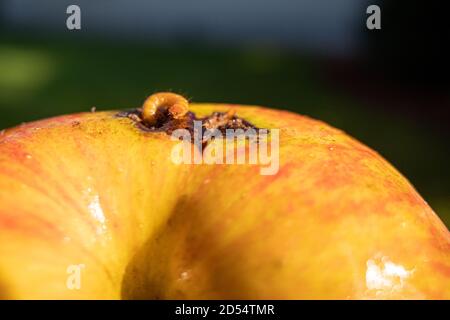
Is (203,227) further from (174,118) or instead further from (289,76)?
(289,76)

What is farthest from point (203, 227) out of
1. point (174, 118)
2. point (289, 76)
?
point (289, 76)

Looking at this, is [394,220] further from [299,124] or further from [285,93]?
[285,93]

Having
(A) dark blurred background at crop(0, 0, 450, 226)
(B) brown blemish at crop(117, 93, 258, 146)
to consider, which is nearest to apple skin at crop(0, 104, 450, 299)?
(B) brown blemish at crop(117, 93, 258, 146)

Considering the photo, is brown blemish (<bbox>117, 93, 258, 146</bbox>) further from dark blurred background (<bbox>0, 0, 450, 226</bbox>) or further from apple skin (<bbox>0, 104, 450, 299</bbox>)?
dark blurred background (<bbox>0, 0, 450, 226</bbox>)

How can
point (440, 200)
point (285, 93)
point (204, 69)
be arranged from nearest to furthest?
point (440, 200) → point (285, 93) → point (204, 69)

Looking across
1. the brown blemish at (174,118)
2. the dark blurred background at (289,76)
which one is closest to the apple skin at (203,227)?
the brown blemish at (174,118)

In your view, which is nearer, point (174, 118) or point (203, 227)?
point (203, 227)

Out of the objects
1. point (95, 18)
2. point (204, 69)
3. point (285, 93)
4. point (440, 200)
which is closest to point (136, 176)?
point (440, 200)
